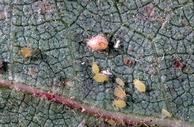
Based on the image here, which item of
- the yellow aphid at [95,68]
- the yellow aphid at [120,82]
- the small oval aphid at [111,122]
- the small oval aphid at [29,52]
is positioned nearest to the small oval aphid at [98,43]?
the yellow aphid at [95,68]

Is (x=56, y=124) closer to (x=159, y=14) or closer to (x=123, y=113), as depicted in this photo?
(x=123, y=113)

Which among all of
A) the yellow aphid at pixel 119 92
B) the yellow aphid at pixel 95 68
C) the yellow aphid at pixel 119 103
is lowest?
the yellow aphid at pixel 119 103

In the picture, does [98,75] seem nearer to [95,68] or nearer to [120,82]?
[95,68]

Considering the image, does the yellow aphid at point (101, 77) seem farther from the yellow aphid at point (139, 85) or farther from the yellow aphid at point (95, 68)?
the yellow aphid at point (139, 85)

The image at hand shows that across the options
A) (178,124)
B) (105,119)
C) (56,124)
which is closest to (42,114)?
(56,124)

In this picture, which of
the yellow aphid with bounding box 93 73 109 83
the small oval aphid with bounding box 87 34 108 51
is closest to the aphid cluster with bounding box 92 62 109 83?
the yellow aphid with bounding box 93 73 109 83

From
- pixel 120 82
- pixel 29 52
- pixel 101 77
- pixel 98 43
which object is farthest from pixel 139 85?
pixel 29 52

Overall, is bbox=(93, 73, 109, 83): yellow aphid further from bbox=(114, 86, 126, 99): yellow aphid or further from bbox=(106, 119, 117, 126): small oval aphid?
bbox=(106, 119, 117, 126): small oval aphid
